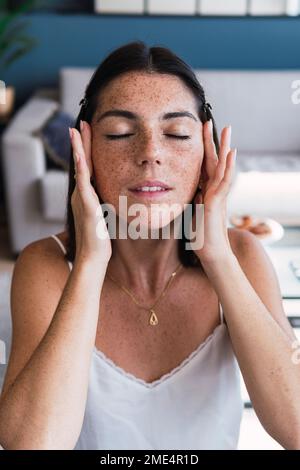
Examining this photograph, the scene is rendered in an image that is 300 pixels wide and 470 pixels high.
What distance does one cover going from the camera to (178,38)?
342 centimetres

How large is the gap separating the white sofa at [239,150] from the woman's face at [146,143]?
1.38 metres

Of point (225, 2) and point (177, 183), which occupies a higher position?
point (225, 2)

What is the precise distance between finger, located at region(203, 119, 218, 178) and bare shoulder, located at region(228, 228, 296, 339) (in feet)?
0.57

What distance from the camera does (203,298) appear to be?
3.35 feet

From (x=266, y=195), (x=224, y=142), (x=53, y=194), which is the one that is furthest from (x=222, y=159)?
(x=53, y=194)

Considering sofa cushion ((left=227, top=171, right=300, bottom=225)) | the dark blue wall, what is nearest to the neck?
sofa cushion ((left=227, top=171, right=300, bottom=225))

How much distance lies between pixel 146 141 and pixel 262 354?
0.32 m

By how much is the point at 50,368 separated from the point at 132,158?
0.94 feet

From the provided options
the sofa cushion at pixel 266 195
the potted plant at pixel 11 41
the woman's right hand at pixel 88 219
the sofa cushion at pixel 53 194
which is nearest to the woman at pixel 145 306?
the woman's right hand at pixel 88 219

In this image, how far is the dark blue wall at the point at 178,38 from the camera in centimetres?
339

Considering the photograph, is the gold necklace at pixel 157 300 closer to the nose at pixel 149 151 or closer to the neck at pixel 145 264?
the neck at pixel 145 264

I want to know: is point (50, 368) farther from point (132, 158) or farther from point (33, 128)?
point (33, 128)
